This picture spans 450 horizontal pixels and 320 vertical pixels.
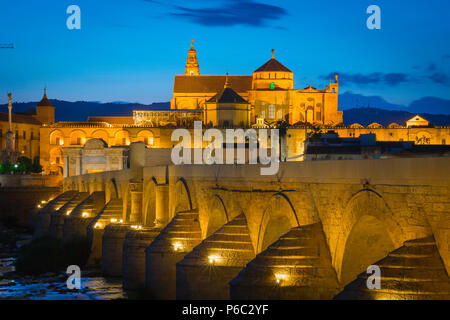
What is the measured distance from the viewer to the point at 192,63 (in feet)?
391

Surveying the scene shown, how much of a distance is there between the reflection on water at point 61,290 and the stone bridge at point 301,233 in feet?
3.32

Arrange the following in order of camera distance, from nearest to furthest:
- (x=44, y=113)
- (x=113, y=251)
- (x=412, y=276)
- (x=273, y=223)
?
(x=412, y=276) → (x=273, y=223) → (x=113, y=251) → (x=44, y=113)

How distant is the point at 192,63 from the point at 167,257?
9879cm

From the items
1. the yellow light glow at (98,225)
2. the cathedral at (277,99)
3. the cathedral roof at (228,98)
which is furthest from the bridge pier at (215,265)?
the cathedral at (277,99)

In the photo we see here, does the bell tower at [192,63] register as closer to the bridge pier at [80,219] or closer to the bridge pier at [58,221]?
the bridge pier at [58,221]

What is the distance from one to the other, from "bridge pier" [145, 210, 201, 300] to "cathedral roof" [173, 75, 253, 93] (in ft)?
262

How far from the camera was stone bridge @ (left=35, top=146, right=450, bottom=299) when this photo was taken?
34.0ft

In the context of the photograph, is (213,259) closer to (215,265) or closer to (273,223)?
(215,265)

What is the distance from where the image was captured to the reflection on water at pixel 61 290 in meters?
24.7

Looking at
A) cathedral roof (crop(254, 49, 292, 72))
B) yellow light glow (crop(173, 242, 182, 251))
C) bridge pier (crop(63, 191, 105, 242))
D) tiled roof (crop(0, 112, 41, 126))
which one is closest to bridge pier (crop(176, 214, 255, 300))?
yellow light glow (crop(173, 242, 182, 251))

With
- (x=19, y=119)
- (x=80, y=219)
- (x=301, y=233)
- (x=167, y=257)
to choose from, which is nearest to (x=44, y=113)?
(x=19, y=119)

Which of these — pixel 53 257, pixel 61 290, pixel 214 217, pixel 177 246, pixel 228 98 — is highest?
pixel 228 98

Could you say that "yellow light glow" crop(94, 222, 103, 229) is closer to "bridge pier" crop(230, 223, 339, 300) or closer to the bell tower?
"bridge pier" crop(230, 223, 339, 300)
